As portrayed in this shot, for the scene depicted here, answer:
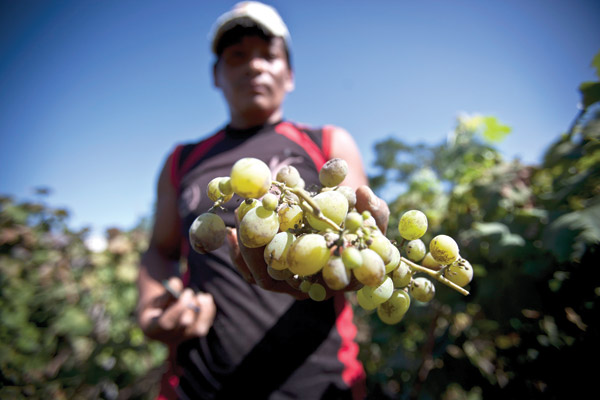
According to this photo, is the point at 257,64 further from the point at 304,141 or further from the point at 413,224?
the point at 413,224

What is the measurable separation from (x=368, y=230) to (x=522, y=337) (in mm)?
1385

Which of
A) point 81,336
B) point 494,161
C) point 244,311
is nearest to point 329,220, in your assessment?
point 244,311

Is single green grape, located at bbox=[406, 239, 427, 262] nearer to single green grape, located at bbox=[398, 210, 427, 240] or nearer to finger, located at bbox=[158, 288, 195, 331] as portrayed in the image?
single green grape, located at bbox=[398, 210, 427, 240]

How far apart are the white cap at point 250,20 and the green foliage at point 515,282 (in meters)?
1.31

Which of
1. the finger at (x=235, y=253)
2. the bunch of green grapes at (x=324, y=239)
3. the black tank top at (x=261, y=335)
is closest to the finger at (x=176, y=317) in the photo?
the black tank top at (x=261, y=335)

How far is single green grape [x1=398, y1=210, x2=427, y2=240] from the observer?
0.65 metres

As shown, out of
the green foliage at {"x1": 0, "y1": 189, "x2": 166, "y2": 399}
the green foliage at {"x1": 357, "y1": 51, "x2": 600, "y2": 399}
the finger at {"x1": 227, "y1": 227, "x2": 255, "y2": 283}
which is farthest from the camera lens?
the green foliage at {"x1": 0, "y1": 189, "x2": 166, "y2": 399}

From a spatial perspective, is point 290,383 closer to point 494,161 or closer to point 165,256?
point 165,256

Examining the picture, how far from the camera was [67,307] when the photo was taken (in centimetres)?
314

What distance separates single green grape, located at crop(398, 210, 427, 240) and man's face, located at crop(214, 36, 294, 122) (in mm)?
1155

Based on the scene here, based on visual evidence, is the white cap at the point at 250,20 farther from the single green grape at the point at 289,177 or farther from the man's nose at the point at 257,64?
the single green grape at the point at 289,177

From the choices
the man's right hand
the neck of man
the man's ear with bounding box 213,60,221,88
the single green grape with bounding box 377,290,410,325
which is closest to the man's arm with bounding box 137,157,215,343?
the man's right hand

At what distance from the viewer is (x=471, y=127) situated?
2525mm

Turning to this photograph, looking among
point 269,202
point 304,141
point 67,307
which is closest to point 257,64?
point 304,141
